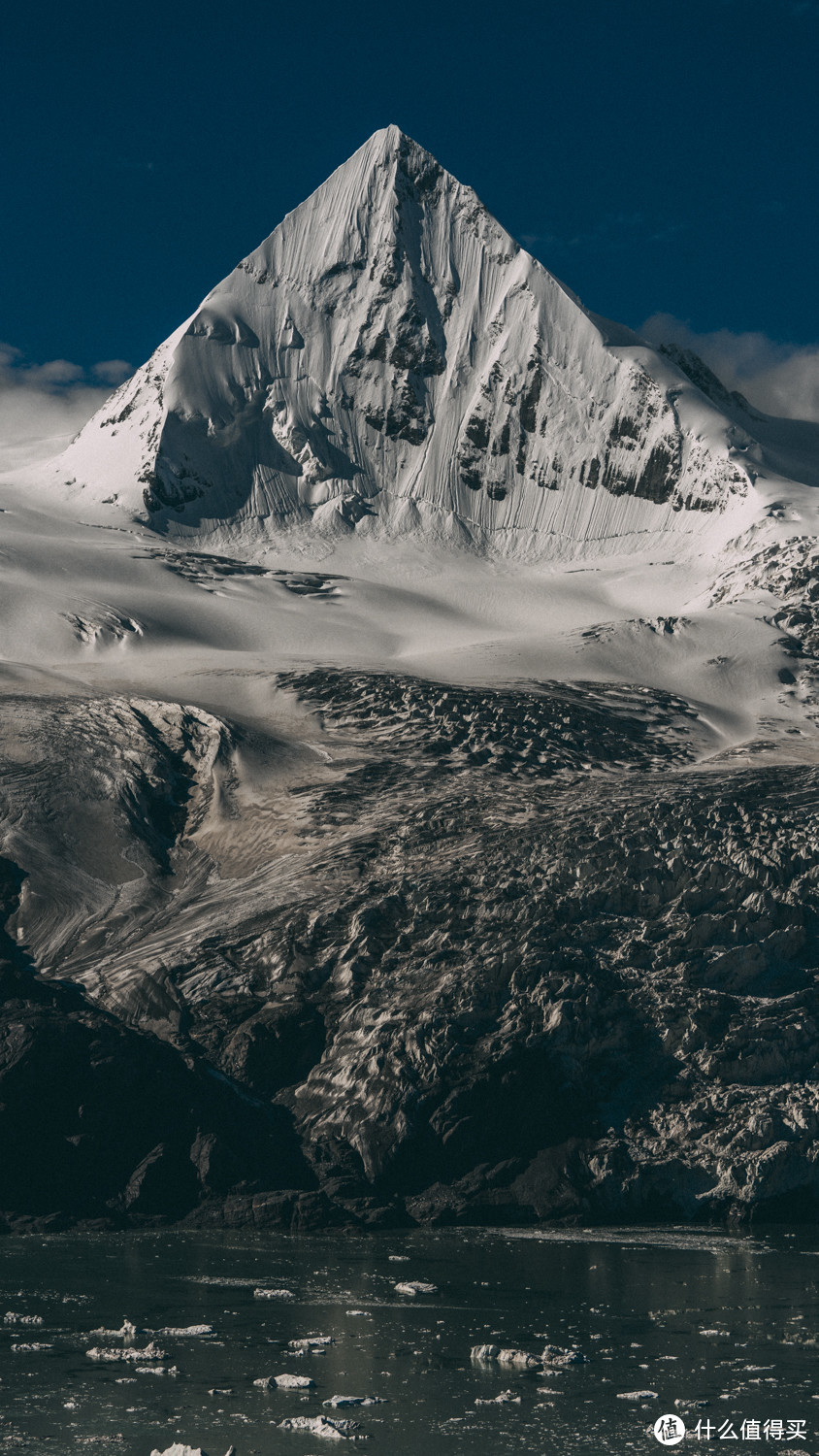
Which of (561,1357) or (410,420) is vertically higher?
(410,420)

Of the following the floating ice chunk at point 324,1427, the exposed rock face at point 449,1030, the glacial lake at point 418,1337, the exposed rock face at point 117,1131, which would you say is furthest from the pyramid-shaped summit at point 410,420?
the floating ice chunk at point 324,1427

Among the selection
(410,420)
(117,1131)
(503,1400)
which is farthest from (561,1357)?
(410,420)

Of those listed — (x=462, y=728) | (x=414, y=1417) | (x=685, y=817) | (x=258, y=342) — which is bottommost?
(x=414, y=1417)

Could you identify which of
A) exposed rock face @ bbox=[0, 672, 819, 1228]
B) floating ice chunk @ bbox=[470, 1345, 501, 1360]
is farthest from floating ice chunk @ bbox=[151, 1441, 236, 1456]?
exposed rock face @ bbox=[0, 672, 819, 1228]

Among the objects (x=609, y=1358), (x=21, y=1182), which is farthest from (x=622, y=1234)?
(x=21, y=1182)

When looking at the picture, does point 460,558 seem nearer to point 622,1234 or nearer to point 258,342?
point 258,342

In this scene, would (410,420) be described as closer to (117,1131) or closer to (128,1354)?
(117,1131)

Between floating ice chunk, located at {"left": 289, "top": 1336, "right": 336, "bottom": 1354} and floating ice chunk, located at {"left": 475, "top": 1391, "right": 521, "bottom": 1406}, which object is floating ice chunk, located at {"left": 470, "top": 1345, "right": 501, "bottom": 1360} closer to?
floating ice chunk, located at {"left": 475, "top": 1391, "right": 521, "bottom": 1406}
